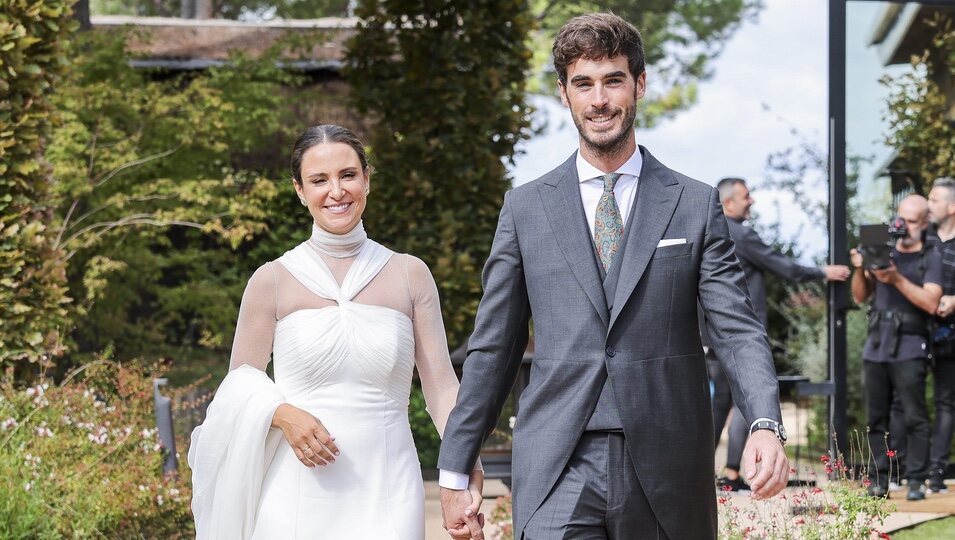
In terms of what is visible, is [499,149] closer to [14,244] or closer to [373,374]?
[14,244]

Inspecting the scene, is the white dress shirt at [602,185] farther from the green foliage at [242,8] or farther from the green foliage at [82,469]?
the green foliage at [242,8]

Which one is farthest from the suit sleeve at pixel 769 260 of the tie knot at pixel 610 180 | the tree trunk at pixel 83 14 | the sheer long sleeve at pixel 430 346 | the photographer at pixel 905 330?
the tree trunk at pixel 83 14

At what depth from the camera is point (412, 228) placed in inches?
527

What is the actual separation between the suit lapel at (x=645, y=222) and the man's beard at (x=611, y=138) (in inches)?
4.5

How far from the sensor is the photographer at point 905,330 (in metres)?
9.20

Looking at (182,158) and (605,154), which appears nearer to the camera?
(605,154)

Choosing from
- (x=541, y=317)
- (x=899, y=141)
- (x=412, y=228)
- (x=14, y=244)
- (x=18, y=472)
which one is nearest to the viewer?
(x=541, y=317)

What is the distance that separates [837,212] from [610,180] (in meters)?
5.77

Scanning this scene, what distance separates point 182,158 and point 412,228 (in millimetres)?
2788

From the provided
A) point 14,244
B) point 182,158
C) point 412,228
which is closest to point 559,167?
point 14,244

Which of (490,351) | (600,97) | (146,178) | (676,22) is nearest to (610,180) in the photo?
→ (600,97)

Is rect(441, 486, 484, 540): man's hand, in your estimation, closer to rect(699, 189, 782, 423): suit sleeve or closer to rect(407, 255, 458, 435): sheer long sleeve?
rect(407, 255, 458, 435): sheer long sleeve

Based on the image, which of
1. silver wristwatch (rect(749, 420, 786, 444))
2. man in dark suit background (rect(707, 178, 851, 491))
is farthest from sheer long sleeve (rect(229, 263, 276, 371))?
man in dark suit background (rect(707, 178, 851, 491))

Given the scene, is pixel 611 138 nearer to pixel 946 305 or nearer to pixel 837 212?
pixel 837 212
